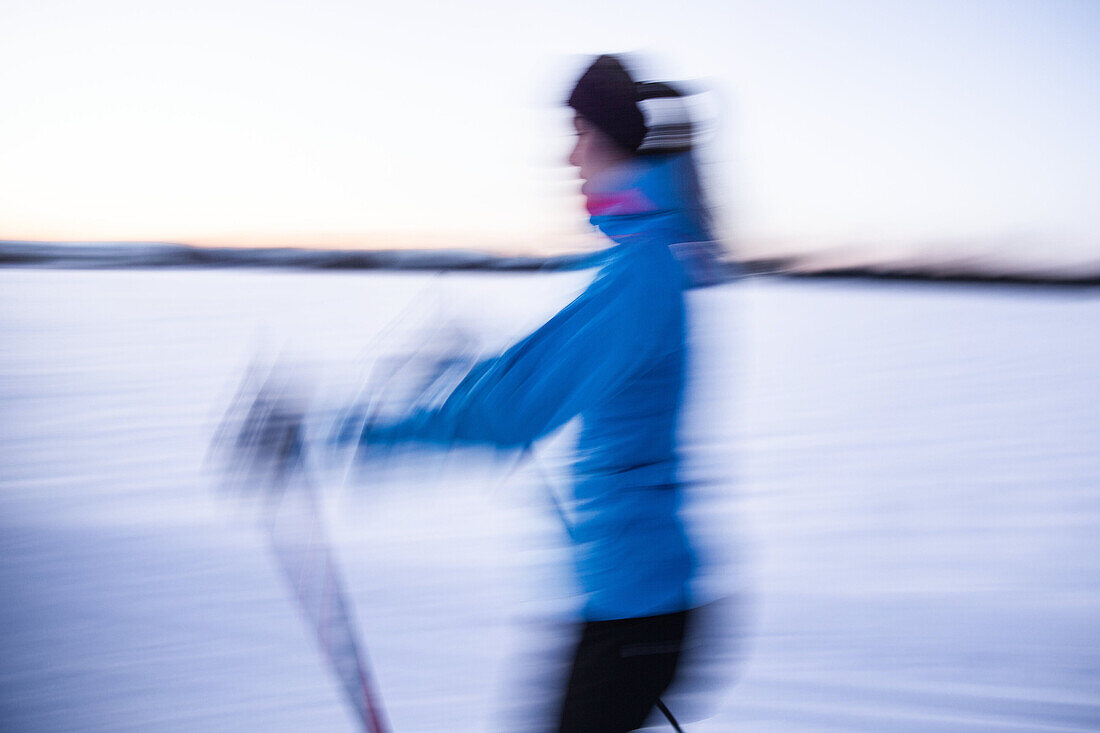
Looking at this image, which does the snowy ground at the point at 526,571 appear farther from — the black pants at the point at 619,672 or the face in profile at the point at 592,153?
the face in profile at the point at 592,153

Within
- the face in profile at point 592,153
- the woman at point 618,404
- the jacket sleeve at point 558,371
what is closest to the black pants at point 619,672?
the woman at point 618,404

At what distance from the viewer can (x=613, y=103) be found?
1.06m

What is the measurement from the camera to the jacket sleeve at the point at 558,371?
0.98 meters

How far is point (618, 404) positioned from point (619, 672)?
306 millimetres

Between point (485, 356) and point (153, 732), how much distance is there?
63.7 inches

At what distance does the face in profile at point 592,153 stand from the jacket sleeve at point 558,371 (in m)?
0.14

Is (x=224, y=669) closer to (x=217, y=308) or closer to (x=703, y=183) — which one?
(x=703, y=183)

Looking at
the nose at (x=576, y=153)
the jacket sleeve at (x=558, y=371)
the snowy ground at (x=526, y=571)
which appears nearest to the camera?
the jacket sleeve at (x=558, y=371)

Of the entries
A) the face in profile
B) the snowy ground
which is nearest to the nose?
the face in profile

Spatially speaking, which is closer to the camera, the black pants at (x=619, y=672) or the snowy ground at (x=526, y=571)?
the black pants at (x=619, y=672)

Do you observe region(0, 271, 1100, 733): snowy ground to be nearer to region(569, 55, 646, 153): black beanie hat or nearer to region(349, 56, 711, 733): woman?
region(349, 56, 711, 733): woman

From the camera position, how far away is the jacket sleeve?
0.98 m

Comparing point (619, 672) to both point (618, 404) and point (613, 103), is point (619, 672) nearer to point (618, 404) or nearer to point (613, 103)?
point (618, 404)

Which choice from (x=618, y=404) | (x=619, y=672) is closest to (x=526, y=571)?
(x=619, y=672)
